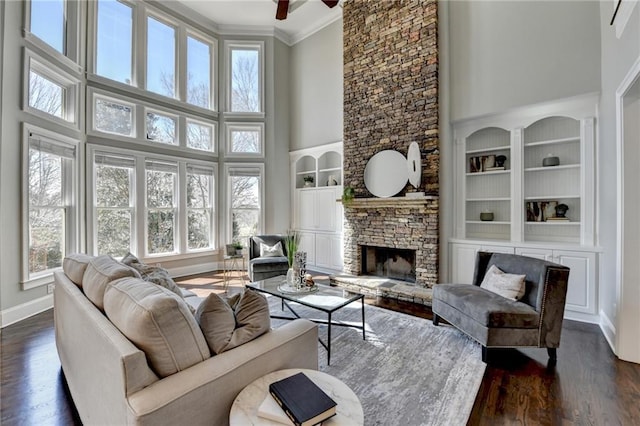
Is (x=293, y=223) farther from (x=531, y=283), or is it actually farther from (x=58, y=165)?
(x=531, y=283)

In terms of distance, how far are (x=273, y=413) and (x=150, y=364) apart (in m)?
0.54

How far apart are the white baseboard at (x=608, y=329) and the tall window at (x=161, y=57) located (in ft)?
24.2

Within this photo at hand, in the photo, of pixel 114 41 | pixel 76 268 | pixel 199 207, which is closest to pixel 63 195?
pixel 199 207

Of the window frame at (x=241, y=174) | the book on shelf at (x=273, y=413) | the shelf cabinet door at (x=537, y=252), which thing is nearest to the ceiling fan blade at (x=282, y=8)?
the window frame at (x=241, y=174)

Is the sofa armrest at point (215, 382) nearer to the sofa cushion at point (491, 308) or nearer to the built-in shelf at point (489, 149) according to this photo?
the sofa cushion at point (491, 308)

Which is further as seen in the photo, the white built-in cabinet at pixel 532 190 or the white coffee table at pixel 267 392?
the white built-in cabinet at pixel 532 190

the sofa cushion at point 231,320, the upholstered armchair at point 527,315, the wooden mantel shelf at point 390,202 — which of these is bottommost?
Result: the upholstered armchair at point 527,315

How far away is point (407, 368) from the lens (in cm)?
244

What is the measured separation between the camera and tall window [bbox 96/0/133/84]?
4.94m

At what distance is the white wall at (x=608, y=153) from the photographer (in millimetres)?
2828

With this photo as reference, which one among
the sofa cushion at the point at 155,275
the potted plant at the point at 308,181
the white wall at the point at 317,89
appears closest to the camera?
the sofa cushion at the point at 155,275

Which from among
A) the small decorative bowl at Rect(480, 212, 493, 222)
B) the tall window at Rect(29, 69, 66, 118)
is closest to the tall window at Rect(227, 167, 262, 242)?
the tall window at Rect(29, 69, 66, 118)

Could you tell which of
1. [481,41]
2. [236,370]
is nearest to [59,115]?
[236,370]

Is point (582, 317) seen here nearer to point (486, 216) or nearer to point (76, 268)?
point (486, 216)
